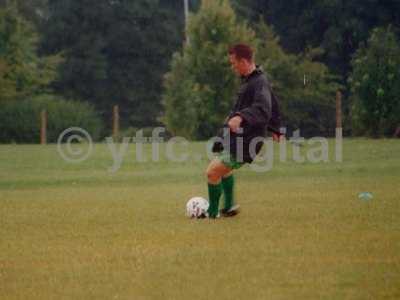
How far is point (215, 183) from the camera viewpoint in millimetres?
12367

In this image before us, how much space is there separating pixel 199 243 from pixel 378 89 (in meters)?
27.8

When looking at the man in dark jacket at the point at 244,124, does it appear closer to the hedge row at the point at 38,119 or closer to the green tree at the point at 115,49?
the hedge row at the point at 38,119

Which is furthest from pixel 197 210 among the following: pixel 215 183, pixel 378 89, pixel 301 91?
pixel 301 91

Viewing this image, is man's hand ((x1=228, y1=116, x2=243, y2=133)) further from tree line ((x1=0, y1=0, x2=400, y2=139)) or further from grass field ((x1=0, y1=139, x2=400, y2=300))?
tree line ((x1=0, y1=0, x2=400, y2=139))

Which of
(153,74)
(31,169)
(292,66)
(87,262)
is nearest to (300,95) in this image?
(292,66)

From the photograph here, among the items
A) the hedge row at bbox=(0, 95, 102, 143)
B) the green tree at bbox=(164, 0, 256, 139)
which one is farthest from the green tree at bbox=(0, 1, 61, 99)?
the green tree at bbox=(164, 0, 256, 139)

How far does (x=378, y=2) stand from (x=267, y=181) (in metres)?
38.3

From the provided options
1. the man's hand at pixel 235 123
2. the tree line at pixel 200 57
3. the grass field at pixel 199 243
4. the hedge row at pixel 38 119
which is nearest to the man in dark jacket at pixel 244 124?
the man's hand at pixel 235 123

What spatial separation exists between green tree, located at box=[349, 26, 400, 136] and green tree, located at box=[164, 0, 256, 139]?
465 cm

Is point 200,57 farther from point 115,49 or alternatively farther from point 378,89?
point 115,49

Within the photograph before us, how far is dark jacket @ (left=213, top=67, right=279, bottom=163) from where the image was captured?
40.2ft

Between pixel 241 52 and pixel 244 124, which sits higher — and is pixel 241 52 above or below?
above

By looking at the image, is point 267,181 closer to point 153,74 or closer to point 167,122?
point 167,122

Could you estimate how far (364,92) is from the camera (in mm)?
37250
